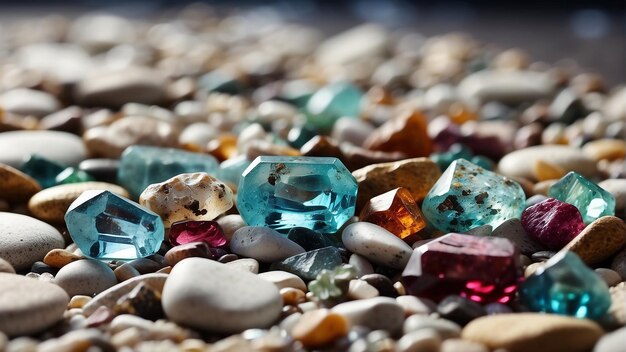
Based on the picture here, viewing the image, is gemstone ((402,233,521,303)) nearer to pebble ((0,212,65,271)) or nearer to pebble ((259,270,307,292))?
pebble ((259,270,307,292))

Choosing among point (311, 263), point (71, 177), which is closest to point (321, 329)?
point (311, 263)

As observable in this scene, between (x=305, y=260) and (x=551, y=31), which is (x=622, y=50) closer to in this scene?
(x=551, y=31)

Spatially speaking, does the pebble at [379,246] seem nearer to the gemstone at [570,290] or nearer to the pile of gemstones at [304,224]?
the pile of gemstones at [304,224]

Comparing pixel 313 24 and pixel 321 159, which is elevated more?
pixel 321 159

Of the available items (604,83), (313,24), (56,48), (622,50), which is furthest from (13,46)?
(622,50)

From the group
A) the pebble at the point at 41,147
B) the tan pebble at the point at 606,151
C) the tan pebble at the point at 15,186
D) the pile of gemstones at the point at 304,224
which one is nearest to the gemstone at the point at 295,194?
the pile of gemstones at the point at 304,224

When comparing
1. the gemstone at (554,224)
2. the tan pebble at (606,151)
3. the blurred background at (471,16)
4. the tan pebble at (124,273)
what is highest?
the tan pebble at (124,273)

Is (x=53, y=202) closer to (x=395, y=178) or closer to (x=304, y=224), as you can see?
(x=304, y=224)
